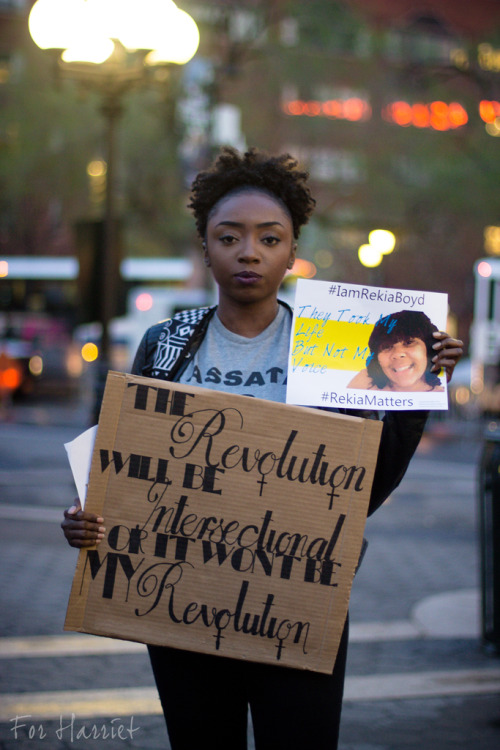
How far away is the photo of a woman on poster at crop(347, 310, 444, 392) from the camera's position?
2.43 metres

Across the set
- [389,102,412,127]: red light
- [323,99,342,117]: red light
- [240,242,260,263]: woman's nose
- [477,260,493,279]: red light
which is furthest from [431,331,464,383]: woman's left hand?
[323,99,342,117]: red light

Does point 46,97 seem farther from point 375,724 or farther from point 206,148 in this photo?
point 375,724

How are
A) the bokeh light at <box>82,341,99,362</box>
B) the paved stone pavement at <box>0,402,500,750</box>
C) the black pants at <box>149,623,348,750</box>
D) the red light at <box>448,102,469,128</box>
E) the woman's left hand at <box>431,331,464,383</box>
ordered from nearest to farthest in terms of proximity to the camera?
the black pants at <box>149,623,348,750</box> < the woman's left hand at <box>431,331,464,383</box> < the paved stone pavement at <box>0,402,500,750</box> < the bokeh light at <box>82,341,99,362</box> < the red light at <box>448,102,469,128</box>

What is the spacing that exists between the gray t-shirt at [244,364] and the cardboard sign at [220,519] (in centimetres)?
14

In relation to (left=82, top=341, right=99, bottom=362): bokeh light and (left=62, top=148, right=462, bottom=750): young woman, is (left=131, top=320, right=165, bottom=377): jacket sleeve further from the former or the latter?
(left=82, top=341, right=99, bottom=362): bokeh light

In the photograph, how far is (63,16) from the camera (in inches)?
307

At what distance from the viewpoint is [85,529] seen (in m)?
2.33

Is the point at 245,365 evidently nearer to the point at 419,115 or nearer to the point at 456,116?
the point at 456,116

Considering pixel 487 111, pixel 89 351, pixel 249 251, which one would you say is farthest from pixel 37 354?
pixel 249 251

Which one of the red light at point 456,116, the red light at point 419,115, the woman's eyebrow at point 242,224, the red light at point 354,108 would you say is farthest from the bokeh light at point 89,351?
the red light at point 354,108

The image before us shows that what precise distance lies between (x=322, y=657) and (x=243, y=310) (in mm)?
922

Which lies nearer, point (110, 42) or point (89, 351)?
point (110, 42)

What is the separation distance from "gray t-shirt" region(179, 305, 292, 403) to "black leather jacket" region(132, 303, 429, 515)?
37 millimetres

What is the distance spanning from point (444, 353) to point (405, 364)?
0.10m
